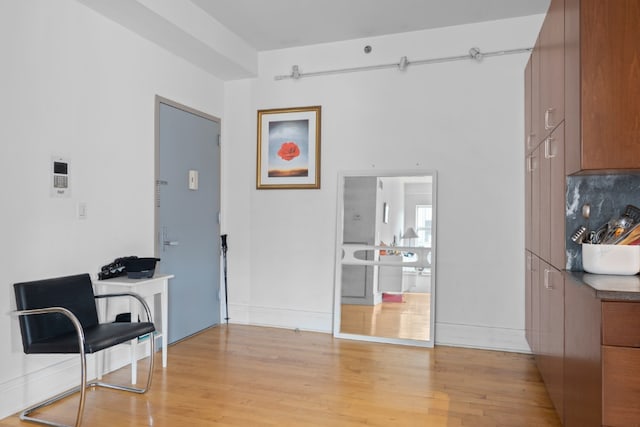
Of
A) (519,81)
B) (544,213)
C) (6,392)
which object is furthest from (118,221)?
(519,81)

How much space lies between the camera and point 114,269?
3275 millimetres

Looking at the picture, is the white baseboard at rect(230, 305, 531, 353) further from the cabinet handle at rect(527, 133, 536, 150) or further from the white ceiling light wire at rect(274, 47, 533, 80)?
the white ceiling light wire at rect(274, 47, 533, 80)

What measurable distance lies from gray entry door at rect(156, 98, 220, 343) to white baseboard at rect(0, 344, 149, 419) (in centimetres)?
92

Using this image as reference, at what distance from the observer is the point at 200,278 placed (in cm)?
443

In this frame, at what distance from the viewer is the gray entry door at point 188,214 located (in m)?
3.93

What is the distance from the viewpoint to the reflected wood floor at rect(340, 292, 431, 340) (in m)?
4.12

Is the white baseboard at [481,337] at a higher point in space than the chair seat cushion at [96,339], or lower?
lower

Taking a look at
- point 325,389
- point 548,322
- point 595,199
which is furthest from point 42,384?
point 595,199

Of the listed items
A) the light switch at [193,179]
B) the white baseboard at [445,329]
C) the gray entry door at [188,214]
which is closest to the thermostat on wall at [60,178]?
the gray entry door at [188,214]

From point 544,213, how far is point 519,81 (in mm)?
1602

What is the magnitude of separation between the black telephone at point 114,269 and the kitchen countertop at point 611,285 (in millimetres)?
2917

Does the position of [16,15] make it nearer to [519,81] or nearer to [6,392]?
[6,392]

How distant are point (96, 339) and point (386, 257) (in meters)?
2.60

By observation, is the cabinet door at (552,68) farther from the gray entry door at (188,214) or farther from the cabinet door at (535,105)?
the gray entry door at (188,214)
